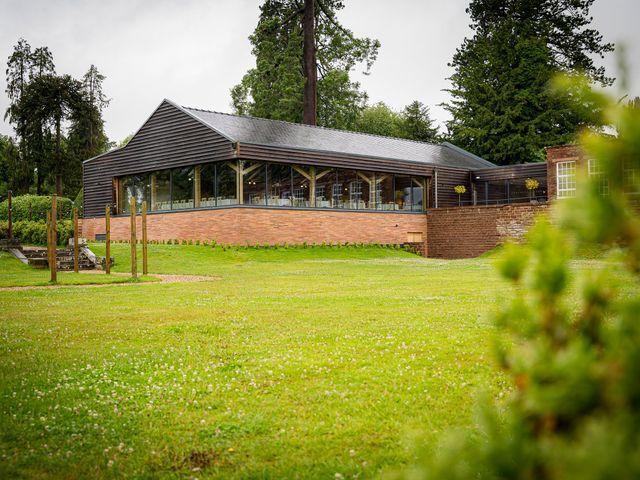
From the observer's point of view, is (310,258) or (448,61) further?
(448,61)

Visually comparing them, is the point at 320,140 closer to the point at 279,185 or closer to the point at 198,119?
the point at 279,185

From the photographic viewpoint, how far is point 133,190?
3859 cm

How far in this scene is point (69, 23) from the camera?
50594 millimetres

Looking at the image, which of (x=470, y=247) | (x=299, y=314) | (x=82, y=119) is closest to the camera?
(x=299, y=314)

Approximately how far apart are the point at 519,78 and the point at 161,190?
96.6 ft

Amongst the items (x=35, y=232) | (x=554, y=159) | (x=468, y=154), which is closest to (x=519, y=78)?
(x=468, y=154)

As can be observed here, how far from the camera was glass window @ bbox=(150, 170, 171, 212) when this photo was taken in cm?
3584

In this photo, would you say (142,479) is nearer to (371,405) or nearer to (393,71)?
(371,405)

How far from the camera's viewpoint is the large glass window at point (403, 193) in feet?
128

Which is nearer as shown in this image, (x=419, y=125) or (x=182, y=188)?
(x=182, y=188)

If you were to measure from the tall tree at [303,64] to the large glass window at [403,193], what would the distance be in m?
11.5

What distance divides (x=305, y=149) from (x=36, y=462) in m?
30.4

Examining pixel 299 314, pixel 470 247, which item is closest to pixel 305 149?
pixel 470 247

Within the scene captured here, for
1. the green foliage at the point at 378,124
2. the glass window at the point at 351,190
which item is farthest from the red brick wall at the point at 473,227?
the green foliage at the point at 378,124
